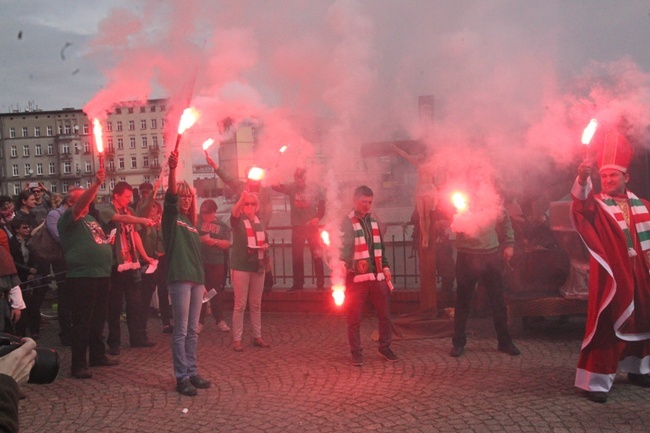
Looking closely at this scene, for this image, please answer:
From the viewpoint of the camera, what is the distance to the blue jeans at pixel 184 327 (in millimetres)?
5801

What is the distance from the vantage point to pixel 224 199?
11.4 meters

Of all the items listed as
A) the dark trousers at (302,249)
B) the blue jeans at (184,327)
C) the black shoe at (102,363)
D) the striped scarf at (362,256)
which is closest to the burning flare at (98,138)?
the blue jeans at (184,327)

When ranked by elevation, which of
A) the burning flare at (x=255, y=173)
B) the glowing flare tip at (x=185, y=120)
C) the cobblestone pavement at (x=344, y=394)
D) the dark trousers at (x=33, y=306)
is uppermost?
the glowing flare tip at (x=185, y=120)

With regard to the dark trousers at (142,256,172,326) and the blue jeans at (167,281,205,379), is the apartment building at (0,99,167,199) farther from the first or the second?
the blue jeans at (167,281,205,379)

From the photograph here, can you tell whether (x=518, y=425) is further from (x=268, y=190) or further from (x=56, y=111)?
(x=56, y=111)

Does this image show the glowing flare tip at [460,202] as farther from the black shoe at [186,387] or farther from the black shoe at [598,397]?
the black shoe at [186,387]

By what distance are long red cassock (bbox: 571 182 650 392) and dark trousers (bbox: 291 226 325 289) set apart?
4693 millimetres

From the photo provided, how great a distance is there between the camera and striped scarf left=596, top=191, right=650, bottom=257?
5.45m

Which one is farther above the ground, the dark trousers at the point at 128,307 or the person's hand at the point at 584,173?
the person's hand at the point at 584,173

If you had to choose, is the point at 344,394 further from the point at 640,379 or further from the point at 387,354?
the point at 640,379

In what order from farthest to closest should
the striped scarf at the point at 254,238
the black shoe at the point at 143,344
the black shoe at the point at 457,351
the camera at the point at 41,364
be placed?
1. the black shoe at the point at 143,344
2. the striped scarf at the point at 254,238
3. the black shoe at the point at 457,351
4. the camera at the point at 41,364

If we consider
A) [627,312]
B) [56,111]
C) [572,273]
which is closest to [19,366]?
[627,312]

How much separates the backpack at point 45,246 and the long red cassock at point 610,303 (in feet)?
20.4

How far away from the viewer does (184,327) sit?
19.1ft
